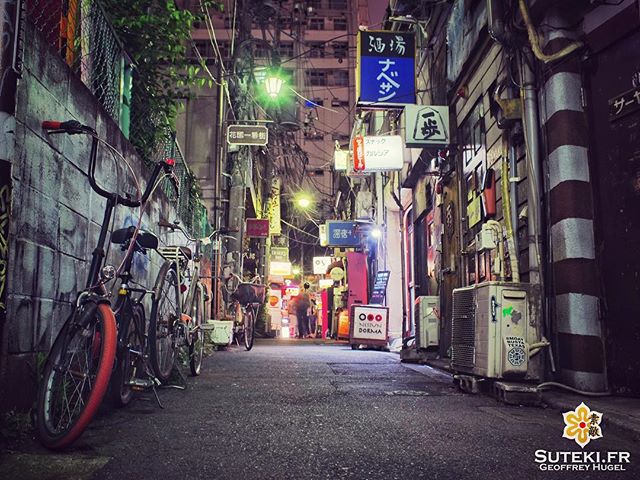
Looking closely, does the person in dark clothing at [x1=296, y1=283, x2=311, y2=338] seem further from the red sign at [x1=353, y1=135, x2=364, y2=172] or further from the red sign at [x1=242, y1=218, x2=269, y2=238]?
the red sign at [x1=353, y1=135, x2=364, y2=172]

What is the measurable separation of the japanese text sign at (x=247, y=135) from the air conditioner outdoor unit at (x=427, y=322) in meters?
7.32

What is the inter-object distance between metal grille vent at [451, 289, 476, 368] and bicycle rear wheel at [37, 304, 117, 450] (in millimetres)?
4089

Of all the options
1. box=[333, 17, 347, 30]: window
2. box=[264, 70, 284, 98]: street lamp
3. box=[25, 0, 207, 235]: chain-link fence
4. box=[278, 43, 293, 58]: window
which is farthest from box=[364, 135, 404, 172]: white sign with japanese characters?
box=[333, 17, 347, 30]: window

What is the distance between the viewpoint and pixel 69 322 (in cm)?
367

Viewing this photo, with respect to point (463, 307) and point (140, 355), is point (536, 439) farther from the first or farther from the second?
point (140, 355)

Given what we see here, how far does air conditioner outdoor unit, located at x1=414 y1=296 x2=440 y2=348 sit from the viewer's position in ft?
35.5

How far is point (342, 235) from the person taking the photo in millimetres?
23672

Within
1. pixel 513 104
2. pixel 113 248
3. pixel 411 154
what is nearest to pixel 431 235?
pixel 411 154

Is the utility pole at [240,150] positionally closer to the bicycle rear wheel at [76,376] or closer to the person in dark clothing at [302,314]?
the person in dark clothing at [302,314]

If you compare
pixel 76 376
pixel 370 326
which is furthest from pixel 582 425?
pixel 370 326

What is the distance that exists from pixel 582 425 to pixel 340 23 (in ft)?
174

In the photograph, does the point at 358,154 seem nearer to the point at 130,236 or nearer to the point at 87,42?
the point at 87,42

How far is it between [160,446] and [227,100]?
1671 cm

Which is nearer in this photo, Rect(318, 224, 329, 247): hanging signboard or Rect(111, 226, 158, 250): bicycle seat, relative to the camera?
Rect(111, 226, 158, 250): bicycle seat
